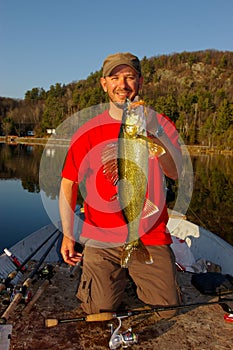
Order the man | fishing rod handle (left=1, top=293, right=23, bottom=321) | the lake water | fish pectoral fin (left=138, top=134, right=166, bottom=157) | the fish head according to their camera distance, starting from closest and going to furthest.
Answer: the fish head < fish pectoral fin (left=138, top=134, right=166, bottom=157) < fishing rod handle (left=1, top=293, right=23, bottom=321) < the man < the lake water

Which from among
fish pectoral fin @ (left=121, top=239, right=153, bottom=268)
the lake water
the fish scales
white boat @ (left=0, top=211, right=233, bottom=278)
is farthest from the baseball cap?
the lake water

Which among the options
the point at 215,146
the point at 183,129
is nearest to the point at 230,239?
the point at 215,146

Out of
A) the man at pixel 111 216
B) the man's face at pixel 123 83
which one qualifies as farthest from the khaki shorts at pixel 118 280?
the man's face at pixel 123 83

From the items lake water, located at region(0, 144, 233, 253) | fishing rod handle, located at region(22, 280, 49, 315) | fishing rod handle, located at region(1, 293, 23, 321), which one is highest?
fishing rod handle, located at region(1, 293, 23, 321)

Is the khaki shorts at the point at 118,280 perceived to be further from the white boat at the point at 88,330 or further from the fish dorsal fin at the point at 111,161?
the fish dorsal fin at the point at 111,161

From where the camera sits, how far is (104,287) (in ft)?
9.80

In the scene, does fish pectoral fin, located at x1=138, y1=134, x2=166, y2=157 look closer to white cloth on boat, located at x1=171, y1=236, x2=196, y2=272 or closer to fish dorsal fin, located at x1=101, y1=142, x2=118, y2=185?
fish dorsal fin, located at x1=101, y1=142, x2=118, y2=185

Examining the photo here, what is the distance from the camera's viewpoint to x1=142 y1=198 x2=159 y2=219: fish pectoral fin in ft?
9.70

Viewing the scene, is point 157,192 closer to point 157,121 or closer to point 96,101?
point 157,121

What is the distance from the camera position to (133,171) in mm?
2725

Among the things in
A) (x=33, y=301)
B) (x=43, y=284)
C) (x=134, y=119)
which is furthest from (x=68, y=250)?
(x=134, y=119)

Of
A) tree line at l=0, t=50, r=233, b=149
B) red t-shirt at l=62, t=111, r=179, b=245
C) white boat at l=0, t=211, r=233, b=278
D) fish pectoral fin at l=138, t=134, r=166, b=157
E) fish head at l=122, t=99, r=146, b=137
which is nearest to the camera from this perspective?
fish head at l=122, t=99, r=146, b=137

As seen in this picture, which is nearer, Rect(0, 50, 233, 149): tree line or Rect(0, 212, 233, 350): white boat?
Rect(0, 212, 233, 350): white boat

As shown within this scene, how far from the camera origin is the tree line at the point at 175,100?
178 feet
